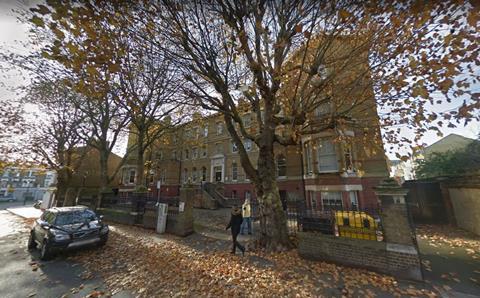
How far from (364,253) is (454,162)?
1623cm

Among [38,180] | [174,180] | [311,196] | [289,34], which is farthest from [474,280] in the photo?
[38,180]

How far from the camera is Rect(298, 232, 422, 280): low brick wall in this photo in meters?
4.88

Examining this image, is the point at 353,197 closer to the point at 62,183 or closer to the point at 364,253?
the point at 364,253

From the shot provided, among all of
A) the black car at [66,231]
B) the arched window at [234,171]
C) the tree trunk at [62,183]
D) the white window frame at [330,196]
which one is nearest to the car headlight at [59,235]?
the black car at [66,231]

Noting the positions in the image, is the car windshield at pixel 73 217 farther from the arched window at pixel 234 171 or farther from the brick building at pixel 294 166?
the arched window at pixel 234 171

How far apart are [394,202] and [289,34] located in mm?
6309

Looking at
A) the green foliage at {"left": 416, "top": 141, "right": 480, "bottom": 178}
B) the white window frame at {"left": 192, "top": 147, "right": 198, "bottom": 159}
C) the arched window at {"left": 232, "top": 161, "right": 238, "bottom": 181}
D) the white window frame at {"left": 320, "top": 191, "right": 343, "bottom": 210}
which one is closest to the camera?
the green foliage at {"left": 416, "top": 141, "right": 480, "bottom": 178}

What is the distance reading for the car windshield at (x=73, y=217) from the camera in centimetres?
729

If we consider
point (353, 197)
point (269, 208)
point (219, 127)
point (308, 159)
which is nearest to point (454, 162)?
point (353, 197)

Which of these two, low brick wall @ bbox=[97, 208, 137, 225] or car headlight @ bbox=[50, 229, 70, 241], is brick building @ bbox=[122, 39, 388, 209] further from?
car headlight @ bbox=[50, 229, 70, 241]

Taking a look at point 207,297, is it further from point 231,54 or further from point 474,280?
point 231,54

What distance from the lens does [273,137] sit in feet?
25.1

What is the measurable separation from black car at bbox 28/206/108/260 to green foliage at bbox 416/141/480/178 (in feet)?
67.0

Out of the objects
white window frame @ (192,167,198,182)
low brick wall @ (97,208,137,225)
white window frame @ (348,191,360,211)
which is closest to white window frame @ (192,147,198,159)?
white window frame @ (192,167,198,182)
